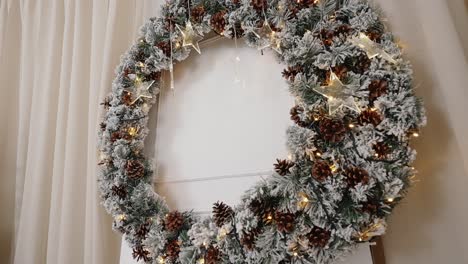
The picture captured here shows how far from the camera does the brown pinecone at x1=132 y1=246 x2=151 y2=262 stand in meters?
0.71

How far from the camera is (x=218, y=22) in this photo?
2.43ft

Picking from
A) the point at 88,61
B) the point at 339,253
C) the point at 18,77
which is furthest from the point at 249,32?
the point at 18,77

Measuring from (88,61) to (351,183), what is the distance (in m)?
1.01

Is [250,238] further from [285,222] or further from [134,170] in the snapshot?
[134,170]

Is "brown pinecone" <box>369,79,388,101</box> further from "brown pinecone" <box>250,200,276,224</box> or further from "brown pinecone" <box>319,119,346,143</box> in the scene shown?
"brown pinecone" <box>250,200,276,224</box>

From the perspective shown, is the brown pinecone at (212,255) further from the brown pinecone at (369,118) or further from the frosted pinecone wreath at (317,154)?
the brown pinecone at (369,118)

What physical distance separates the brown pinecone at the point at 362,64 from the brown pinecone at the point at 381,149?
0.14 m

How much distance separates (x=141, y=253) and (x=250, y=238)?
0.97ft

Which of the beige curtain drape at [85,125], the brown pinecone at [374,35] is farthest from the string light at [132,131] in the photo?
the brown pinecone at [374,35]

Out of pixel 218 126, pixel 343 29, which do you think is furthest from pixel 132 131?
pixel 343 29

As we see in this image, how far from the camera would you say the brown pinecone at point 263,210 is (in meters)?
0.57

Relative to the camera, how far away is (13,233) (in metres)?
1.22

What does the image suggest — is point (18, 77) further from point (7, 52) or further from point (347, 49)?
point (347, 49)

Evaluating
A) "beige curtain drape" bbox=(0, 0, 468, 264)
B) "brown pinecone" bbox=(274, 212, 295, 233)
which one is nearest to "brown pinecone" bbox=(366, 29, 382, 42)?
"beige curtain drape" bbox=(0, 0, 468, 264)
